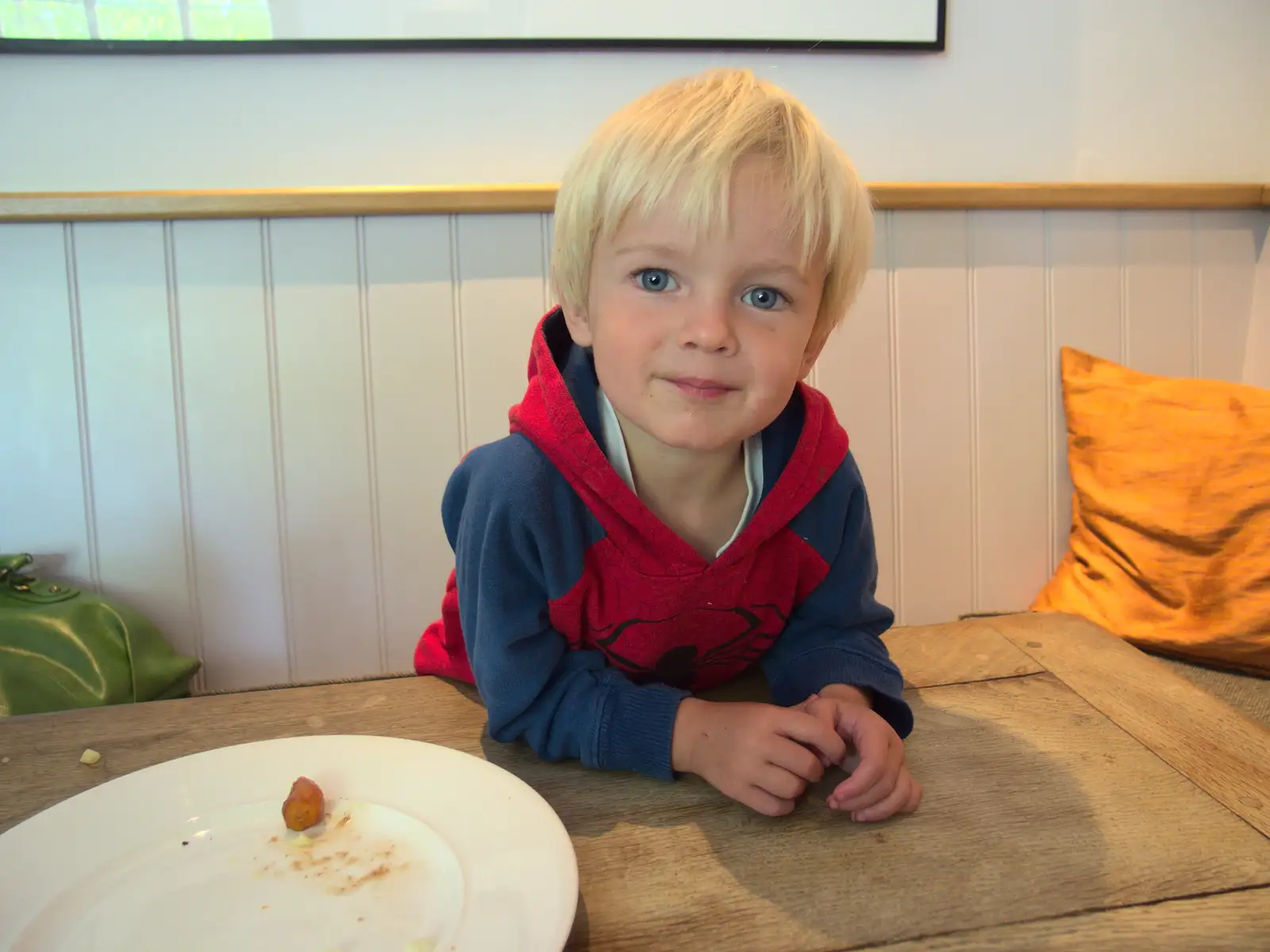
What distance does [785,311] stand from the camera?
659 millimetres

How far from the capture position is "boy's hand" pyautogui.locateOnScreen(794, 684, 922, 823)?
554mm

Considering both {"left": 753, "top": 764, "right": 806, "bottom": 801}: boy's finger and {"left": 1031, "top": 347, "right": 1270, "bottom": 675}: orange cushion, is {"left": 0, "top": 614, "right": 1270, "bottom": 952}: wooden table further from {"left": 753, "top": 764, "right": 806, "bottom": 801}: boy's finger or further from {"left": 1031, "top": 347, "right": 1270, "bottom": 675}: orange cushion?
{"left": 1031, "top": 347, "right": 1270, "bottom": 675}: orange cushion

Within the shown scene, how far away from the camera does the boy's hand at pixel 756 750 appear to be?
570 mm

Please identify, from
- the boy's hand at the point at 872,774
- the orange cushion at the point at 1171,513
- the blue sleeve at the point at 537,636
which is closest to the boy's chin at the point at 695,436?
the blue sleeve at the point at 537,636

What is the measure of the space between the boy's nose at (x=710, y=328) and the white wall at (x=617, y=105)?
0.70 metres

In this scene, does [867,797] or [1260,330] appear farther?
[1260,330]

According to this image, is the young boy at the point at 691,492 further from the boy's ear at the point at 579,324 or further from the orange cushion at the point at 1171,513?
the orange cushion at the point at 1171,513

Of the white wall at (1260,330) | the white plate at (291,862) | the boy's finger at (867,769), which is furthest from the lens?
the white wall at (1260,330)

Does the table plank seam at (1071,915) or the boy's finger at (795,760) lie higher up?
the boy's finger at (795,760)

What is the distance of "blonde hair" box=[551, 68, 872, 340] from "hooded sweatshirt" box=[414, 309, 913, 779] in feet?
0.46

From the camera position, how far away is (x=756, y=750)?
1.91 ft

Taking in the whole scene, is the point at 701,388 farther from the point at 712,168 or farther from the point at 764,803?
the point at 764,803

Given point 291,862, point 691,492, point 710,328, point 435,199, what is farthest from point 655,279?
point 435,199

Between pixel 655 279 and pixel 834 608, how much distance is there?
338mm
